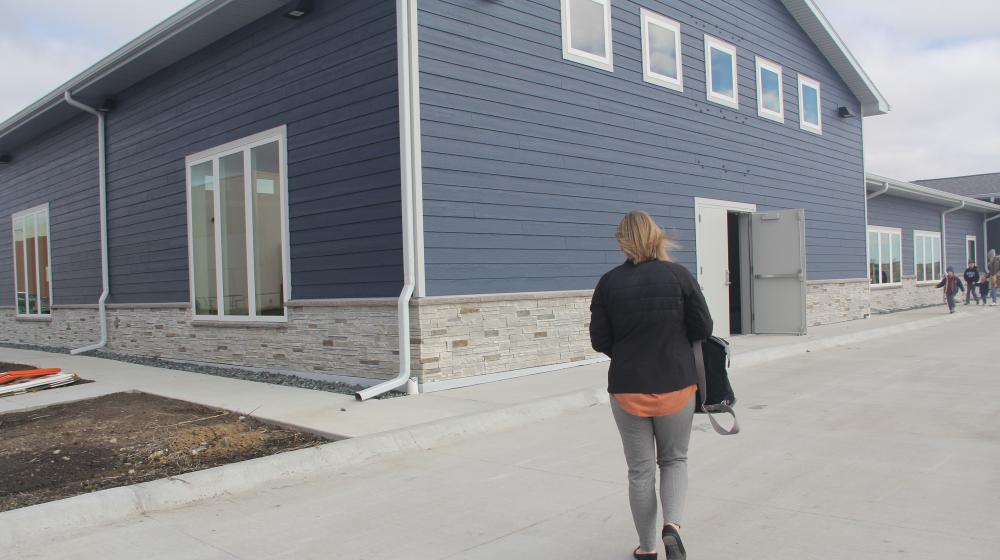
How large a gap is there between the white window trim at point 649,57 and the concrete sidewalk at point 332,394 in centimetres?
431

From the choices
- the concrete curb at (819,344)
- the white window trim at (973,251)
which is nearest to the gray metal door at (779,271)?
the concrete curb at (819,344)

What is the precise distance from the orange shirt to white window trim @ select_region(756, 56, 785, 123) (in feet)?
39.9

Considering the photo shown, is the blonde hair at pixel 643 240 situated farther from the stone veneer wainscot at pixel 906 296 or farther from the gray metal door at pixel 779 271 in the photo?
the stone veneer wainscot at pixel 906 296

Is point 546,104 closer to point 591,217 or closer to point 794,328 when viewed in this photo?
point 591,217

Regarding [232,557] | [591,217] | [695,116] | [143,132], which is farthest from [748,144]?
[232,557]

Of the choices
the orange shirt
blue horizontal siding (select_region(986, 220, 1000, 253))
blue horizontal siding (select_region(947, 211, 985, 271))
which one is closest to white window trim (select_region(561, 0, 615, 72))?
the orange shirt

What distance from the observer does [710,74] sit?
43.1ft

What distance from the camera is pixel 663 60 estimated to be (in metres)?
12.0

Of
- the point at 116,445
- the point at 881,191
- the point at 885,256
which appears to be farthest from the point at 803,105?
the point at 116,445

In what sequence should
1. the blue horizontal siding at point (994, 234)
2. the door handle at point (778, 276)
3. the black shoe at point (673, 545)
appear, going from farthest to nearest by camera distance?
the blue horizontal siding at point (994, 234) → the door handle at point (778, 276) → the black shoe at point (673, 545)

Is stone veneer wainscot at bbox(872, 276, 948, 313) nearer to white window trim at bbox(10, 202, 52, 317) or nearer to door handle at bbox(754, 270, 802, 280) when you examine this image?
door handle at bbox(754, 270, 802, 280)

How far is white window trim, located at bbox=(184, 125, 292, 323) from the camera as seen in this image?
9961mm

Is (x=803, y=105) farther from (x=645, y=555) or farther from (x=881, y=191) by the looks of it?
(x=645, y=555)

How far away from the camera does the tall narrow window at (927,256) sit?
23830mm
